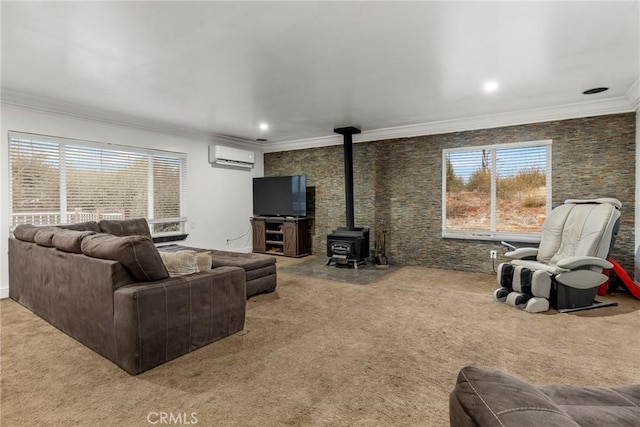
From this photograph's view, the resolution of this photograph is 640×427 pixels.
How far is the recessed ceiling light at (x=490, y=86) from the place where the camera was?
12.0 feet

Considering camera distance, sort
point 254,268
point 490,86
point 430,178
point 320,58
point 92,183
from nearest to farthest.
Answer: point 320,58
point 490,86
point 254,268
point 92,183
point 430,178

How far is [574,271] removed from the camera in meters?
3.46

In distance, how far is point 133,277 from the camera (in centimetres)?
240

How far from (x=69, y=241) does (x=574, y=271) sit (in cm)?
468

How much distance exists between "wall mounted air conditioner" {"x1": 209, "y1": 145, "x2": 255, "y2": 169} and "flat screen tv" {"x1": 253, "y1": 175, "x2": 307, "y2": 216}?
45 centimetres

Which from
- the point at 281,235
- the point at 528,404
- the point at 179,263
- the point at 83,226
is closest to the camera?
the point at 528,404

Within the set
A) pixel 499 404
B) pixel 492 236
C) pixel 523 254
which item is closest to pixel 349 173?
pixel 492 236

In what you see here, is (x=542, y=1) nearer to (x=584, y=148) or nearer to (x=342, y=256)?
(x=584, y=148)

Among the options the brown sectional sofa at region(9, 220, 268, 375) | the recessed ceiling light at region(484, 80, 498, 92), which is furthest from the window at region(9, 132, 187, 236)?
the recessed ceiling light at region(484, 80, 498, 92)

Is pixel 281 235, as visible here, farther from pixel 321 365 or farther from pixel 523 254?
pixel 321 365

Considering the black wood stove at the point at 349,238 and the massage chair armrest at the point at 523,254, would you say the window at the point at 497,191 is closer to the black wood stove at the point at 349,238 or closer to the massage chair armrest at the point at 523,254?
the massage chair armrest at the point at 523,254

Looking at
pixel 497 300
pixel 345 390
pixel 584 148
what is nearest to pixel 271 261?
pixel 345 390

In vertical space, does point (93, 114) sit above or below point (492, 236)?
above

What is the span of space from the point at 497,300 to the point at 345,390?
103 inches
